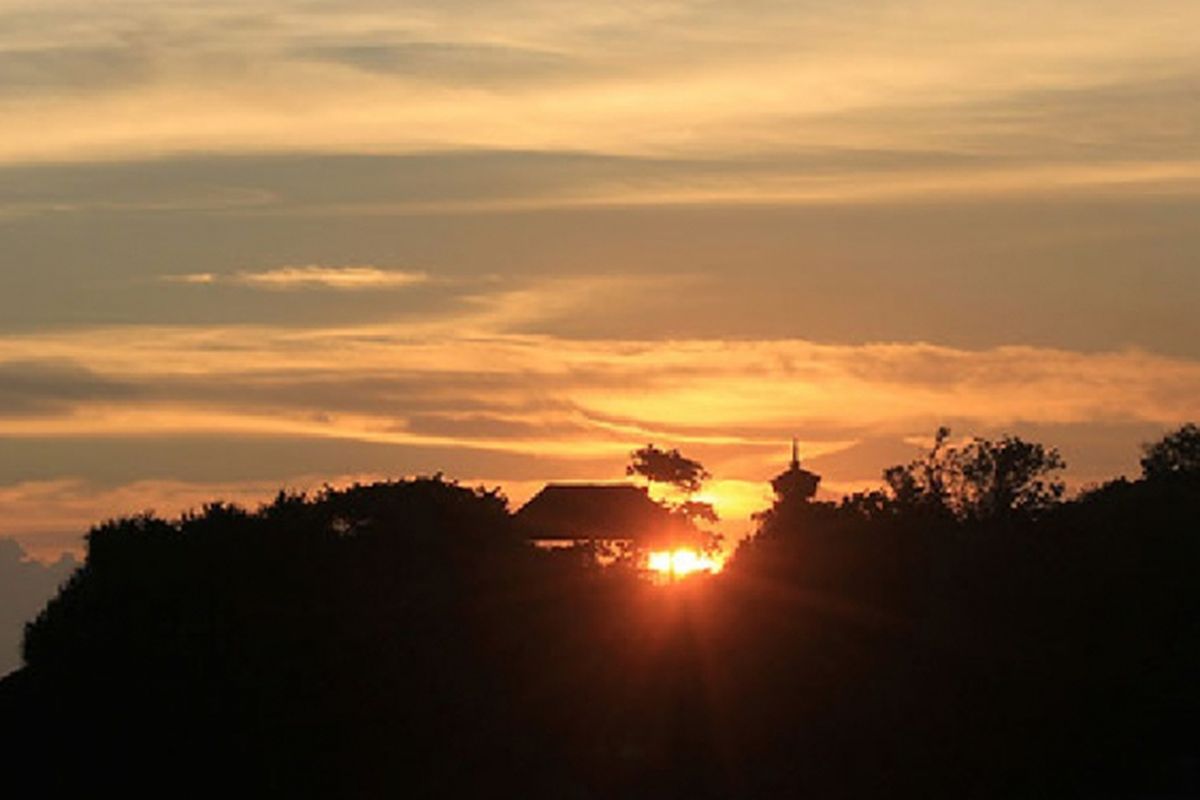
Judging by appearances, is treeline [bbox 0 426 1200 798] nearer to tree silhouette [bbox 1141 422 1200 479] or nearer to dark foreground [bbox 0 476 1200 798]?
dark foreground [bbox 0 476 1200 798]

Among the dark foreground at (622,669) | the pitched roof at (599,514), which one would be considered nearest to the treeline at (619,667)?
the dark foreground at (622,669)

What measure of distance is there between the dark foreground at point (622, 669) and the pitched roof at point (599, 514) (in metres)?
63.7

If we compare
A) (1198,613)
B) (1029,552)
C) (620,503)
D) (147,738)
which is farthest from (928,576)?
(620,503)

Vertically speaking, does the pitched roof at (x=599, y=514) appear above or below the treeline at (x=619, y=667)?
above

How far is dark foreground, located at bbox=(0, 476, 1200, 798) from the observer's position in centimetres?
7281

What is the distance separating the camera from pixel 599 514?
157 metres

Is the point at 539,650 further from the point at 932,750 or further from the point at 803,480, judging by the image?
the point at 803,480

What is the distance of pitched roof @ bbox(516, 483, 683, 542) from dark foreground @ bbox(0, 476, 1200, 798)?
63688mm

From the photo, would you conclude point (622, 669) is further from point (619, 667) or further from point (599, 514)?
point (599, 514)

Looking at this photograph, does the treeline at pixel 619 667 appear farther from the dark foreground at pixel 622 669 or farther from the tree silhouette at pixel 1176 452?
the tree silhouette at pixel 1176 452

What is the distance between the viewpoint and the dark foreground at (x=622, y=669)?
72812 millimetres

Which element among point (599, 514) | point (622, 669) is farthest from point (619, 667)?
point (599, 514)

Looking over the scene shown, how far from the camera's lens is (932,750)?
72.1 meters

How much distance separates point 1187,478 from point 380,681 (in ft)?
129
